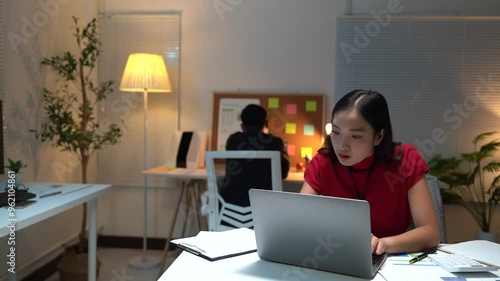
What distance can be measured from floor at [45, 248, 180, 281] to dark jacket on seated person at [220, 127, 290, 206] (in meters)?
1.03

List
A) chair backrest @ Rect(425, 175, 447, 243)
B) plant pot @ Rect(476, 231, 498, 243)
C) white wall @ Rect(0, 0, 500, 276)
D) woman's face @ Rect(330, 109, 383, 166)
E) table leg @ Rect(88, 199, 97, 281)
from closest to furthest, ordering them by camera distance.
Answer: woman's face @ Rect(330, 109, 383, 166) < chair backrest @ Rect(425, 175, 447, 243) < table leg @ Rect(88, 199, 97, 281) < plant pot @ Rect(476, 231, 498, 243) < white wall @ Rect(0, 0, 500, 276)

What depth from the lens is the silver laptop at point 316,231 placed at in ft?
3.21

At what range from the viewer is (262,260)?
1164 mm

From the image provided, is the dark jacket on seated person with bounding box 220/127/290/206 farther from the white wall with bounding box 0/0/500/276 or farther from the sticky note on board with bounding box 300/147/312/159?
the white wall with bounding box 0/0/500/276

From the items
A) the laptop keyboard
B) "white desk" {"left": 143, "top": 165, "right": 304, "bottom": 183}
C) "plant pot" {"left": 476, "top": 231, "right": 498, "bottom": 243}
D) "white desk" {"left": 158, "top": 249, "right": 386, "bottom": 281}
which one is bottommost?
"plant pot" {"left": 476, "top": 231, "right": 498, "bottom": 243}

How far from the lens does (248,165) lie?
245cm

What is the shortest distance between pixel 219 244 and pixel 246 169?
120 centimetres

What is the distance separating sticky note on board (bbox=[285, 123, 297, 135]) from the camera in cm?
352

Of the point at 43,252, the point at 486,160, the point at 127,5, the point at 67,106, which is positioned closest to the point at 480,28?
the point at 486,160

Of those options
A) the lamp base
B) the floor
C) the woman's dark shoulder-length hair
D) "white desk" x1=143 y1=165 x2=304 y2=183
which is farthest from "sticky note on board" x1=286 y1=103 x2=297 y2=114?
the woman's dark shoulder-length hair

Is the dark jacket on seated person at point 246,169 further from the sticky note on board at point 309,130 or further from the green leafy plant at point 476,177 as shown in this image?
the green leafy plant at point 476,177

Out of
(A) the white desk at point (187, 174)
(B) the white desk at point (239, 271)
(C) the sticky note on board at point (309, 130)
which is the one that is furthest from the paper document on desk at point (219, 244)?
(C) the sticky note on board at point (309, 130)

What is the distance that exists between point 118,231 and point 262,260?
2909 mm

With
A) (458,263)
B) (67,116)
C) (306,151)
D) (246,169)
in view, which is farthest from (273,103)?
(458,263)
